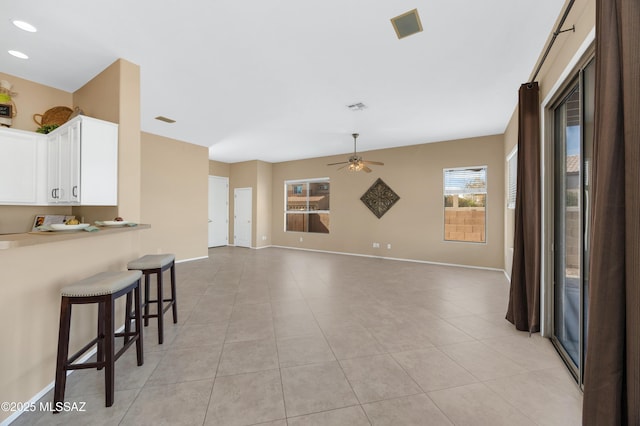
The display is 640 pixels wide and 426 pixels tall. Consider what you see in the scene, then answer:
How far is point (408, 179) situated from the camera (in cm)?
642

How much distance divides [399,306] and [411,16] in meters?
3.14

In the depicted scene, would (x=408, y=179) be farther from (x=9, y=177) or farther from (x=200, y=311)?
(x=9, y=177)

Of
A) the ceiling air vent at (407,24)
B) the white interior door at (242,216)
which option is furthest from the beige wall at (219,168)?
the ceiling air vent at (407,24)

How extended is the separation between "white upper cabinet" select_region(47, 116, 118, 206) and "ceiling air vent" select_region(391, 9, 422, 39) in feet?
9.56

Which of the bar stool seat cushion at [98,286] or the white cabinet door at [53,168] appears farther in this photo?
the white cabinet door at [53,168]

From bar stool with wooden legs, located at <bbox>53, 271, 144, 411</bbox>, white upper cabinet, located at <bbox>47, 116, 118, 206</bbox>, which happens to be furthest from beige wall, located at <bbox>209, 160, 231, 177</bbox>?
bar stool with wooden legs, located at <bbox>53, 271, 144, 411</bbox>

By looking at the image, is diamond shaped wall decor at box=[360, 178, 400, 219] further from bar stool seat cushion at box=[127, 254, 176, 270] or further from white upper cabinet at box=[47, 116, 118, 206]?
white upper cabinet at box=[47, 116, 118, 206]

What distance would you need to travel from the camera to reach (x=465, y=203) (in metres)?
5.81

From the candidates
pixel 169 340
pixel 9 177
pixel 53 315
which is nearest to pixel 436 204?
pixel 169 340

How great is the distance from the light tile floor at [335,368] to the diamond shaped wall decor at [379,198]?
3154mm

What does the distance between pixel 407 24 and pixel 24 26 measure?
10.9ft

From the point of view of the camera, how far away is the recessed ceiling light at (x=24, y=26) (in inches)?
88.4

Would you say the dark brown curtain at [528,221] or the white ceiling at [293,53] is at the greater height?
the white ceiling at [293,53]

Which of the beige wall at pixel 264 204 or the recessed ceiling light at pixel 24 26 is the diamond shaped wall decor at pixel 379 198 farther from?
the recessed ceiling light at pixel 24 26
